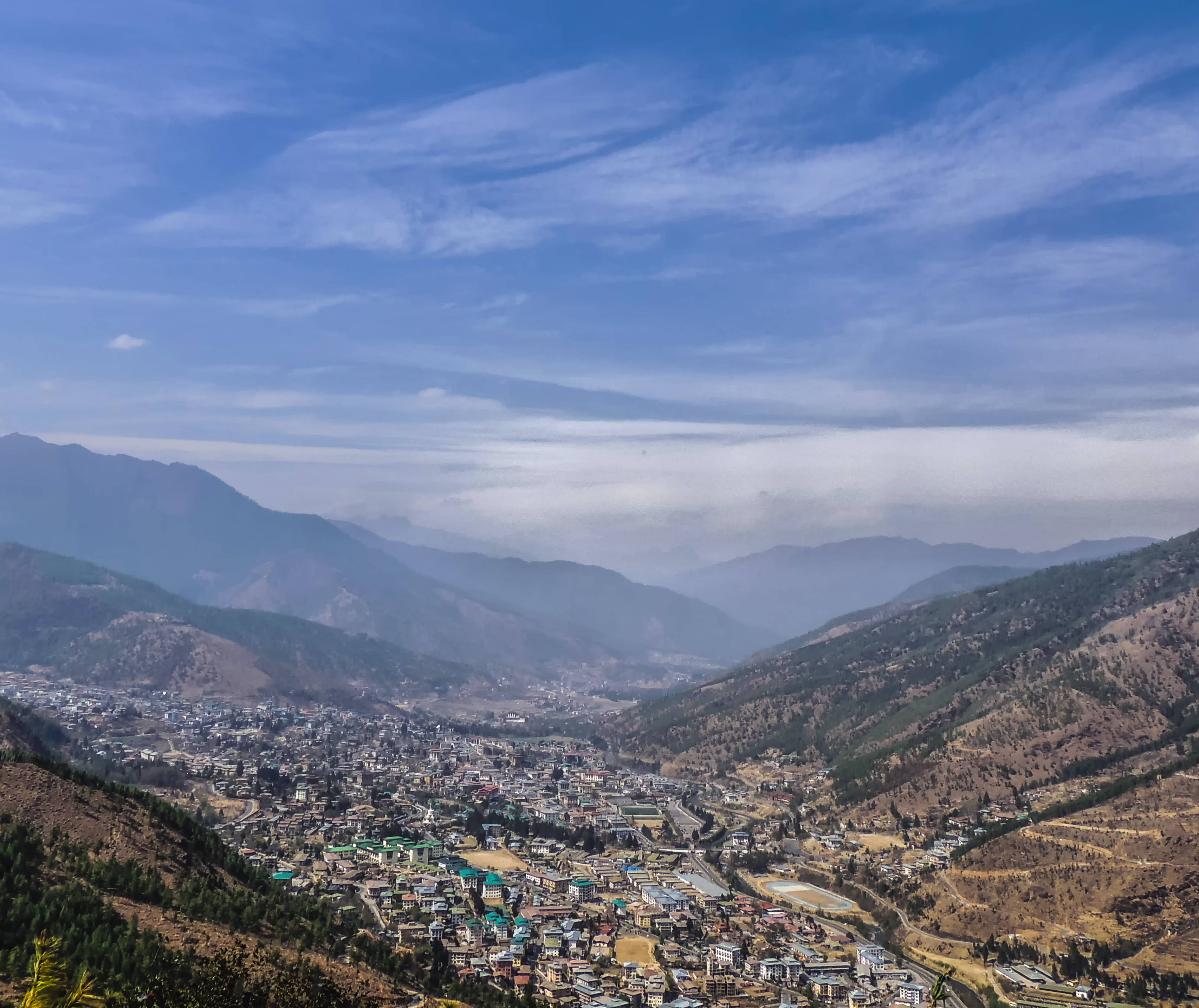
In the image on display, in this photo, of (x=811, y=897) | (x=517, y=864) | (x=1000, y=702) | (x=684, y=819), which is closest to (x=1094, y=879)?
(x=811, y=897)

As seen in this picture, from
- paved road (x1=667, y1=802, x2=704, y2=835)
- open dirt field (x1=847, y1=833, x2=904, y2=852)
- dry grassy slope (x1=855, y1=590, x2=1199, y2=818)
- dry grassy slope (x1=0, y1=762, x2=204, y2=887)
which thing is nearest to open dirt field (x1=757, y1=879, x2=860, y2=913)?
open dirt field (x1=847, y1=833, x2=904, y2=852)

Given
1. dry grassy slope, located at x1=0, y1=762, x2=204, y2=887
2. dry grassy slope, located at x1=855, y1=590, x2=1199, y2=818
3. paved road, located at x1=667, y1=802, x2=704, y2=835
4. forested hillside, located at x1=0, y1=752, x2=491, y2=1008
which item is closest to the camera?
forested hillside, located at x1=0, y1=752, x2=491, y2=1008

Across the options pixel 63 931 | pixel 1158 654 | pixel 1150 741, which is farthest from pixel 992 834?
pixel 63 931

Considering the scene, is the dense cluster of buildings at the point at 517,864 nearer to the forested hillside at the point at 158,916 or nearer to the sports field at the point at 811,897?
the sports field at the point at 811,897

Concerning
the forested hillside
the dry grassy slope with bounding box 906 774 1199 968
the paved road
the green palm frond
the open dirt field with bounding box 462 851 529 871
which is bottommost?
the paved road

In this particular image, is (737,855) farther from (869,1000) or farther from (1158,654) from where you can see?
(1158,654)

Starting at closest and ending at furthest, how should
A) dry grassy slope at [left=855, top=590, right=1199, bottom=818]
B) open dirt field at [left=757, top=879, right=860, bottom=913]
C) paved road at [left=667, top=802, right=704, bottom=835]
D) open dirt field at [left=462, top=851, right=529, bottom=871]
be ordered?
1. open dirt field at [left=757, top=879, right=860, bottom=913]
2. open dirt field at [left=462, top=851, right=529, bottom=871]
3. dry grassy slope at [left=855, top=590, right=1199, bottom=818]
4. paved road at [left=667, top=802, right=704, bottom=835]

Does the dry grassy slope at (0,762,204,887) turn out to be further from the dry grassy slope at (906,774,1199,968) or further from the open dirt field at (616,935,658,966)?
the dry grassy slope at (906,774,1199,968)
